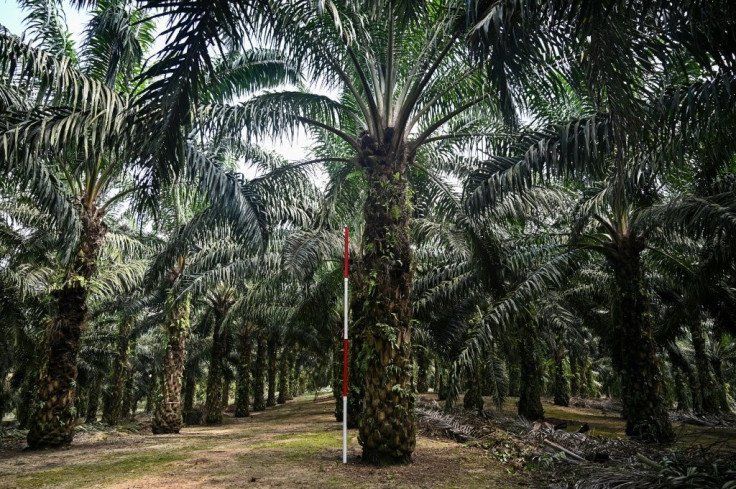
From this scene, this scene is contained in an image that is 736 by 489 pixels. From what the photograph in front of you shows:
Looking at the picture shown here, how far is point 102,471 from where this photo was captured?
20.6ft

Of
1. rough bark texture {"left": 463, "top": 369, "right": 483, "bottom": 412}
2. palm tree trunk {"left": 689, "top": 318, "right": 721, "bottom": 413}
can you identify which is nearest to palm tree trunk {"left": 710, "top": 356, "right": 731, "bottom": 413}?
palm tree trunk {"left": 689, "top": 318, "right": 721, "bottom": 413}

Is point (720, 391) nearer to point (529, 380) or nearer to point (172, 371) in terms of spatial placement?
point (529, 380)

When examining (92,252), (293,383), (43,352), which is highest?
(92,252)

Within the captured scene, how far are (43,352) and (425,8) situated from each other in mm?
9762

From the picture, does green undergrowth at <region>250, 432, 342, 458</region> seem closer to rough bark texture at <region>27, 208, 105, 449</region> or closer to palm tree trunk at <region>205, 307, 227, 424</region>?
rough bark texture at <region>27, 208, 105, 449</region>

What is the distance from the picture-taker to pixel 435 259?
47.1ft

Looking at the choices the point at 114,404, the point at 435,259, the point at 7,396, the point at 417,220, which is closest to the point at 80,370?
the point at 7,396

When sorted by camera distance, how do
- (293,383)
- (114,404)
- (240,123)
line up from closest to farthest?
(240,123)
(114,404)
(293,383)

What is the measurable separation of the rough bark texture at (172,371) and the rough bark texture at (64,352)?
→ 3373mm

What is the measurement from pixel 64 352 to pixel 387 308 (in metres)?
7.31

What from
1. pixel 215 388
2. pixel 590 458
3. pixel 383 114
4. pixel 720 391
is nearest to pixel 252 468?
pixel 590 458

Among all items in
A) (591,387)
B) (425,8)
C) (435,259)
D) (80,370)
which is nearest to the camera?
(425,8)

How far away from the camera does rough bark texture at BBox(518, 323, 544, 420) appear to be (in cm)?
1423

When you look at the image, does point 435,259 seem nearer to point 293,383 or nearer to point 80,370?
point 80,370
